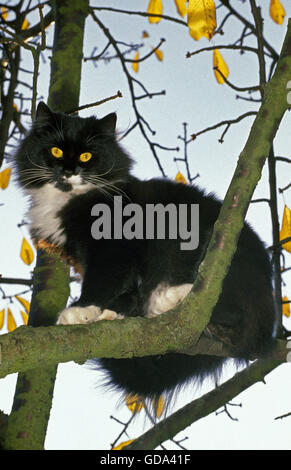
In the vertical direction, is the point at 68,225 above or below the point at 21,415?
above

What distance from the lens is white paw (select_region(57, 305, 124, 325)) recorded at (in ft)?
8.06

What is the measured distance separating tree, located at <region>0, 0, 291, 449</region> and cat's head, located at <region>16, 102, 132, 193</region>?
192mm

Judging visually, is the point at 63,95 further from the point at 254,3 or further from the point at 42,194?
the point at 254,3

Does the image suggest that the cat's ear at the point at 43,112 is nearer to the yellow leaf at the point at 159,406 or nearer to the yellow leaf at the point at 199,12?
the yellow leaf at the point at 199,12

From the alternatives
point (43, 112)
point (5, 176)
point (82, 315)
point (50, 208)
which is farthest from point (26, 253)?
point (82, 315)

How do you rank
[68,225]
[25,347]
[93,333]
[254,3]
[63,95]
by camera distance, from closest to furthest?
[25,347], [93,333], [254,3], [68,225], [63,95]

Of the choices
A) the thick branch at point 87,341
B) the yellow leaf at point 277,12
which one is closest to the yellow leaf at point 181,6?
the yellow leaf at point 277,12

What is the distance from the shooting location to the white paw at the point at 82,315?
8.06 ft

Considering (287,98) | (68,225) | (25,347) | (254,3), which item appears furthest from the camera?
(68,225)

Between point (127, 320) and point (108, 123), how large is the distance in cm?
171

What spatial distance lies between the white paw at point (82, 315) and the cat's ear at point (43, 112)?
1.20 metres

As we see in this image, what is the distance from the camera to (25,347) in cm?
171

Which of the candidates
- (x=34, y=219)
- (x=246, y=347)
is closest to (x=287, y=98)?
(x=246, y=347)

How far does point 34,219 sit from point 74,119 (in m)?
0.63
